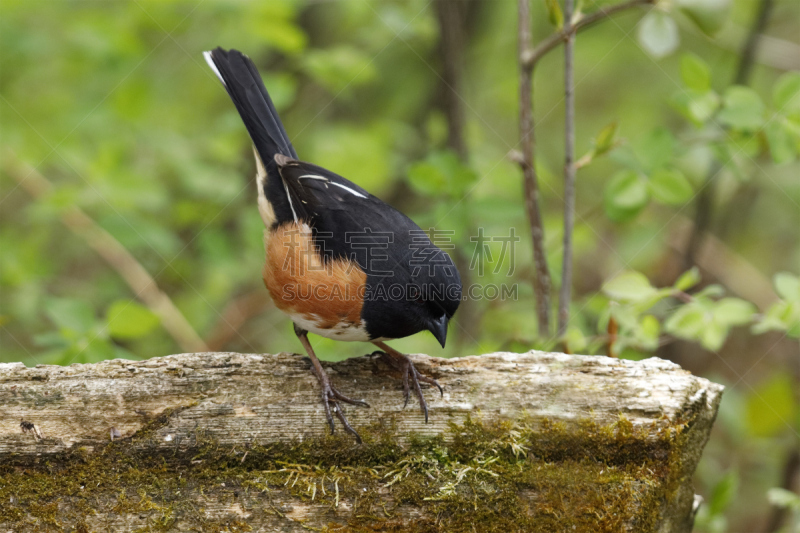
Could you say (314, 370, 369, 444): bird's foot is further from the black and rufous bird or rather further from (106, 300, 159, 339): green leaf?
(106, 300, 159, 339): green leaf

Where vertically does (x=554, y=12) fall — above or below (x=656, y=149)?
above

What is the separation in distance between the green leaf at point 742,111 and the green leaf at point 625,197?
0.47m

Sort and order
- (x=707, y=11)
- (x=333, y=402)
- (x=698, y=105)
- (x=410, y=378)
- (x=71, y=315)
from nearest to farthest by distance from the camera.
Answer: (x=333, y=402) → (x=410, y=378) → (x=707, y=11) → (x=698, y=105) → (x=71, y=315)

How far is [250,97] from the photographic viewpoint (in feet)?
11.0

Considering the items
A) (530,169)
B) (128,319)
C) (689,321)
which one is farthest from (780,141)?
(128,319)

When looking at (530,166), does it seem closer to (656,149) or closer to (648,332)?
(656,149)

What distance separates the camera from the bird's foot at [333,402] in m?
2.10

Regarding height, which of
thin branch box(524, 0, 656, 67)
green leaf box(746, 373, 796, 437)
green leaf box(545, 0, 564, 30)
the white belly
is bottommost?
green leaf box(746, 373, 796, 437)

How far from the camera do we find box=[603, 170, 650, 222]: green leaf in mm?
2791

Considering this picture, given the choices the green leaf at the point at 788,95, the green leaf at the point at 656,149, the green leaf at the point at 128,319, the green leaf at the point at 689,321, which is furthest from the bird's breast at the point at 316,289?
the green leaf at the point at 788,95

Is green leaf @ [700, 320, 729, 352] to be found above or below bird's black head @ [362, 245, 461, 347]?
below

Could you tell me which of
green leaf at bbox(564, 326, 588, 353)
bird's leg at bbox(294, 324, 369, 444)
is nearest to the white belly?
bird's leg at bbox(294, 324, 369, 444)

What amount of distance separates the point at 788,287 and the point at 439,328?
5.17 feet

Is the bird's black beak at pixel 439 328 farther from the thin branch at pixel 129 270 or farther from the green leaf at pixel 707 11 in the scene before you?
the thin branch at pixel 129 270
